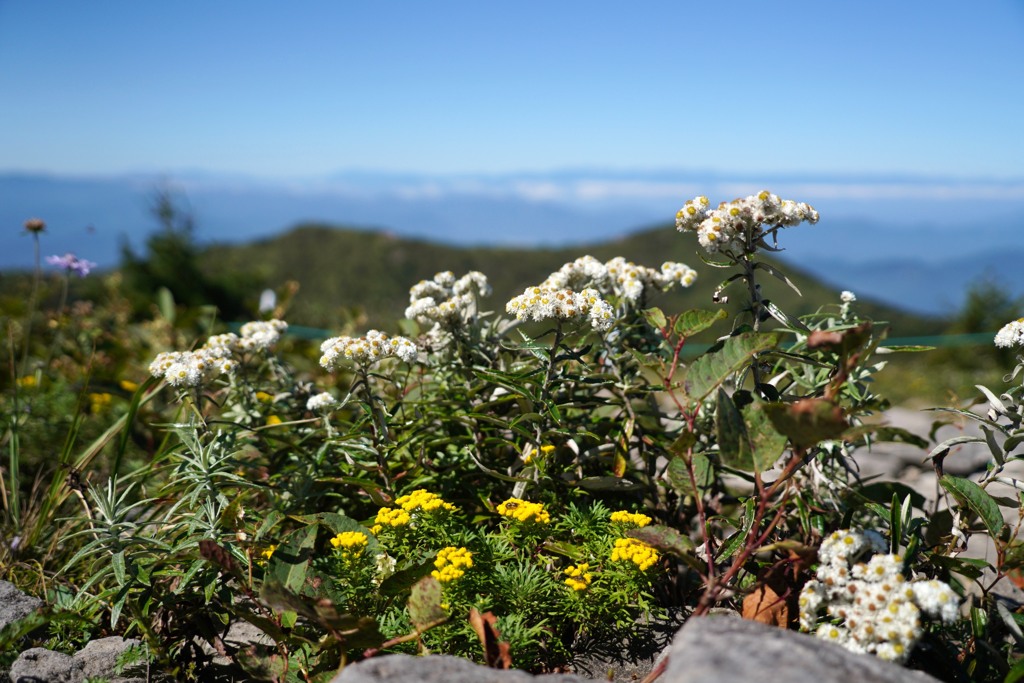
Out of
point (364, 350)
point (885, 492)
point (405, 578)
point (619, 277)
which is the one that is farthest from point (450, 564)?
point (885, 492)

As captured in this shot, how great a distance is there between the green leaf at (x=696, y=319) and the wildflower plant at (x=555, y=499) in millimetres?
10

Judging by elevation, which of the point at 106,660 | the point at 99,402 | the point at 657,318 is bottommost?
the point at 106,660

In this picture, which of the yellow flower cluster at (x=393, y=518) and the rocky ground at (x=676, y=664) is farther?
the yellow flower cluster at (x=393, y=518)

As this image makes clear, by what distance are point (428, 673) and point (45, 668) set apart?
1182mm

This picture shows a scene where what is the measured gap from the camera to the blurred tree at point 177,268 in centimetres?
971

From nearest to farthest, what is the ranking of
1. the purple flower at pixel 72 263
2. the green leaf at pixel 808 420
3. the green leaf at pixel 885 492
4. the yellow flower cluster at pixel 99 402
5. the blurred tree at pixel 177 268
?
the green leaf at pixel 808 420, the green leaf at pixel 885 492, the purple flower at pixel 72 263, the yellow flower cluster at pixel 99 402, the blurred tree at pixel 177 268

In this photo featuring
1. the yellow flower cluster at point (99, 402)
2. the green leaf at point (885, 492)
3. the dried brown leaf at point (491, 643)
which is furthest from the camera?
the yellow flower cluster at point (99, 402)

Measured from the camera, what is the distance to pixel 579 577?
6.61ft

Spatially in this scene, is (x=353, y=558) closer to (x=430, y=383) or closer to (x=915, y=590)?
(x=430, y=383)

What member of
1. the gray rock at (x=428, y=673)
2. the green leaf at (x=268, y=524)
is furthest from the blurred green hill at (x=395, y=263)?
the gray rock at (x=428, y=673)

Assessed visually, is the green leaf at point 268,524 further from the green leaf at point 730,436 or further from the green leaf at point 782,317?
the green leaf at point 782,317

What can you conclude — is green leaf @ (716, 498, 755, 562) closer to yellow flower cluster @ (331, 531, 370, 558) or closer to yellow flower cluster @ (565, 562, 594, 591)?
yellow flower cluster @ (565, 562, 594, 591)

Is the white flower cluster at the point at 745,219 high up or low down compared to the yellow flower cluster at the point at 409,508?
up

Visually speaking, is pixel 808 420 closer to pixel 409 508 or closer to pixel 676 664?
pixel 676 664
